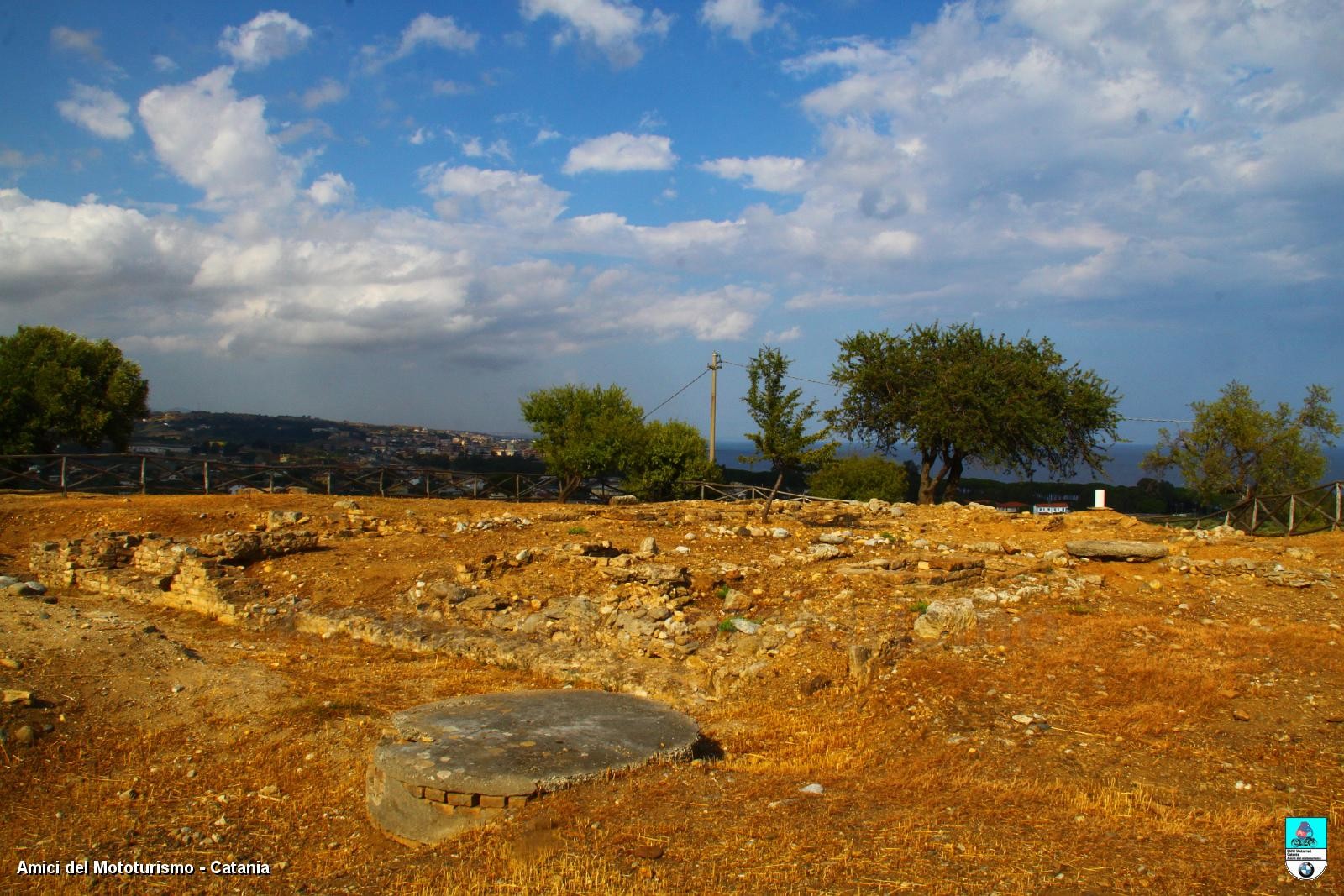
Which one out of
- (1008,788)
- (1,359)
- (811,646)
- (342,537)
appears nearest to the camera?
(1008,788)

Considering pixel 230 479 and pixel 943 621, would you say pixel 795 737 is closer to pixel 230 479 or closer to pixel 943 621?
pixel 943 621

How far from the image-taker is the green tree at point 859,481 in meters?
34.4

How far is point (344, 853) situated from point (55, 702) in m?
3.94

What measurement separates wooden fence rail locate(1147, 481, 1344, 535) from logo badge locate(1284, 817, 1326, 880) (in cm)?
1191

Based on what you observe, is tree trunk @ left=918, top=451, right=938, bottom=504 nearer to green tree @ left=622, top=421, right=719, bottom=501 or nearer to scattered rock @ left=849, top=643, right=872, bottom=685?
green tree @ left=622, top=421, right=719, bottom=501

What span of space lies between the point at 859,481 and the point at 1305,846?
31.1 metres

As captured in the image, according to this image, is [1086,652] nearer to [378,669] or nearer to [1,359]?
[378,669]

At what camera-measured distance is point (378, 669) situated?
9680mm

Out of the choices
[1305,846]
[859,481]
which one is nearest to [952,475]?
[859,481]

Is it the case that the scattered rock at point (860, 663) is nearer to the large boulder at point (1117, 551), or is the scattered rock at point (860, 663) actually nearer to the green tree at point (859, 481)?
the large boulder at point (1117, 551)

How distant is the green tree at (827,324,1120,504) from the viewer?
2925 cm

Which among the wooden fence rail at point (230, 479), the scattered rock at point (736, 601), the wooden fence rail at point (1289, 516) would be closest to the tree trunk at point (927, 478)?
the wooden fence rail at point (1289, 516)

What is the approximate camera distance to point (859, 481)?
35.6m

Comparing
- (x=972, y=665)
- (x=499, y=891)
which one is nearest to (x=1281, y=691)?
(x=972, y=665)
